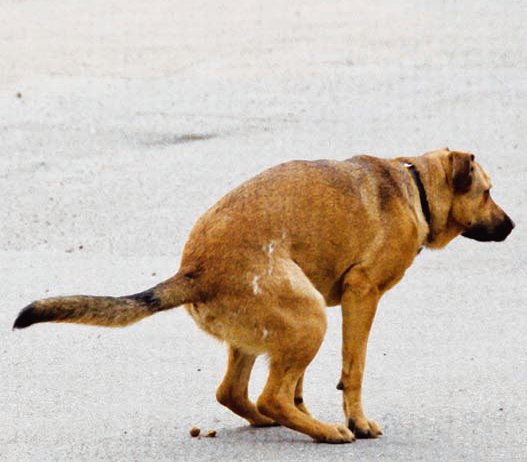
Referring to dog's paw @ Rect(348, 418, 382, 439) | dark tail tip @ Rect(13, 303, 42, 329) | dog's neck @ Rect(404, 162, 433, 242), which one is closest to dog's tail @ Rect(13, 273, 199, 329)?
dark tail tip @ Rect(13, 303, 42, 329)

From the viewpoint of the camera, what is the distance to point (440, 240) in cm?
669

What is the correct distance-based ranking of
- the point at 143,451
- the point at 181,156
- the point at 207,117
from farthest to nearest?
the point at 207,117 → the point at 181,156 → the point at 143,451

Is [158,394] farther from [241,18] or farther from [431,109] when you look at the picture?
[241,18]

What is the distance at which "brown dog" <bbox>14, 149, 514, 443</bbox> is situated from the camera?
18.9 ft

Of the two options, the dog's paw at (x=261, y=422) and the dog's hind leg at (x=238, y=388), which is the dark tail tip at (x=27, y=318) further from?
the dog's paw at (x=261, y=422)

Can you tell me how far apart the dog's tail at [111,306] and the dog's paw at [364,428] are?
0.94m

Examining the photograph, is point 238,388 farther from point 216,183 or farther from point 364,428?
point 216,183

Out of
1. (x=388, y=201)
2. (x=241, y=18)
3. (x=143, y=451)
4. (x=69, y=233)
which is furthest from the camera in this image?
(x=241, y=18)

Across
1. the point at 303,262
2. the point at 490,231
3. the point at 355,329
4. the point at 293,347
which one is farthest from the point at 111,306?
the point at 490,231

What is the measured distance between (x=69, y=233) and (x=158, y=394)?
3089mm

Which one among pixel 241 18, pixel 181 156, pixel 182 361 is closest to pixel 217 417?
pixel 182 361

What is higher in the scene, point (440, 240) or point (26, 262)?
point (440, 240)

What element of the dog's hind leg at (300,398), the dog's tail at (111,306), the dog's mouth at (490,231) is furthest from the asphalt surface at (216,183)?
the dog's mouth at (490,231)

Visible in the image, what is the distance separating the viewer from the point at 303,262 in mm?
6047
